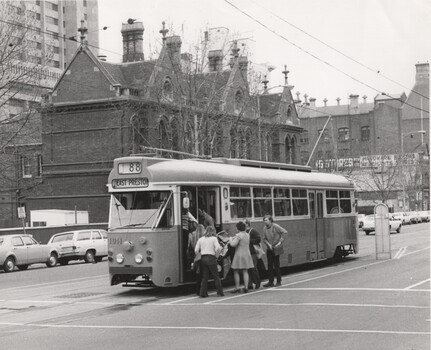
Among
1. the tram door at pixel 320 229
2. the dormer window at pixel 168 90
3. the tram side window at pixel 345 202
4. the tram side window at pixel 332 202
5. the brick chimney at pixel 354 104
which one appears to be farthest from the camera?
the brick chimney at pixel 354 104

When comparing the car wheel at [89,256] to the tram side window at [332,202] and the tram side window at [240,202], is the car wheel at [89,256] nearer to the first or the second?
the tram side window at [332,202]

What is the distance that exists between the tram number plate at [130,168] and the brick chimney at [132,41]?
40.9 meters

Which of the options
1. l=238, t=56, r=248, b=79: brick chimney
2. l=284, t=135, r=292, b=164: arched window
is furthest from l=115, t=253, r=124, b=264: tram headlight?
l=284, t=135, r=292, b=164: arched window

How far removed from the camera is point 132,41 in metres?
57.9

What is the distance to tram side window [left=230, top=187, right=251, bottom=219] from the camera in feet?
60.7

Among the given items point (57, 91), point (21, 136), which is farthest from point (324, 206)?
point (57, 91)

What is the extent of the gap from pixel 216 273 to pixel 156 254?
1.37 metres

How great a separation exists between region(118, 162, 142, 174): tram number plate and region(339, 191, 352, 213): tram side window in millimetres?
10835

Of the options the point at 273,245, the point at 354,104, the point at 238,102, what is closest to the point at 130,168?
the point at 273,245

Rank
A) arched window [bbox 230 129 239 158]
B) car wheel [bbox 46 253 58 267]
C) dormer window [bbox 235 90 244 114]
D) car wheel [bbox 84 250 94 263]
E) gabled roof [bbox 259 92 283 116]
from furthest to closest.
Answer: gabled roof [bbox 259 92 283 116]
dormer window [bbox 235 90 244 114]
arched window [bbox 230 129 239 158]
car wheel [bbox 84 250 94 263]
car wheel [bbox 46 253 58 267]

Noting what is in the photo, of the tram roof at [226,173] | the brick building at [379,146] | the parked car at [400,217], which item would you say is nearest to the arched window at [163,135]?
the parked car at [400,217]

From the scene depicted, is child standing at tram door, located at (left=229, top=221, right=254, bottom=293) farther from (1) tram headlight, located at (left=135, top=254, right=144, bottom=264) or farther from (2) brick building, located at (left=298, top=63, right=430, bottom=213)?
(2) brick building, located at (left=298, top=63, right=430, bottom=213)

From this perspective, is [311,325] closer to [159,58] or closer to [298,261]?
[298,261]

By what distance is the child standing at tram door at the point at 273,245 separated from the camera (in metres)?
18.0
